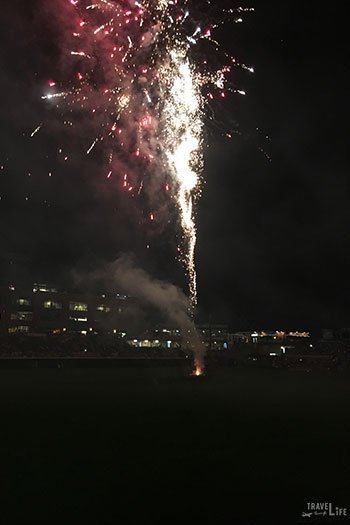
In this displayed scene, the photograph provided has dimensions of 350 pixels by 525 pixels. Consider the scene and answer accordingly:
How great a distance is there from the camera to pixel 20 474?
9.32m

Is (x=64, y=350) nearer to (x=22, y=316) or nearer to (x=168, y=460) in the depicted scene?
(x=22, y=316)

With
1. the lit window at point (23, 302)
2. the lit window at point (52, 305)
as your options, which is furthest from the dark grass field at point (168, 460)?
the lit window at point (52, 305)

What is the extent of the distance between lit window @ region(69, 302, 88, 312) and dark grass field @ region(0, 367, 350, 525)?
67369 millimetres

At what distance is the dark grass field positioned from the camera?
7.61 meters

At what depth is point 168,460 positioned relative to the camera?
10.9m

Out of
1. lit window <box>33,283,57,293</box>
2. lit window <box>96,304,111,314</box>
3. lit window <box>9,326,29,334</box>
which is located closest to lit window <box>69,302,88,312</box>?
lit window <box>96,304,111,314</box>

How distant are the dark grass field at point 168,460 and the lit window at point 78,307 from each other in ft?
221

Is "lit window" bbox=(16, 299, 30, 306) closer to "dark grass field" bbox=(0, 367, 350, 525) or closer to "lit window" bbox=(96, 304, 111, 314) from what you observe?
"lit window" bbox=(96, 304, 111, 314)

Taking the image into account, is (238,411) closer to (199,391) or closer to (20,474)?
(199,391)

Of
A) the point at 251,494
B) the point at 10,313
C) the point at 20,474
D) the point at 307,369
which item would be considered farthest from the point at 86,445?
the point at 10,313

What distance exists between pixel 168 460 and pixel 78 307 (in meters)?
80.6

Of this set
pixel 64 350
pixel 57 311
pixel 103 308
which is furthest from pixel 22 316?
pixel 64 350

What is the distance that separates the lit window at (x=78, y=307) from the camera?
8828 centimetres

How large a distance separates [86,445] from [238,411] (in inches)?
322
